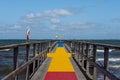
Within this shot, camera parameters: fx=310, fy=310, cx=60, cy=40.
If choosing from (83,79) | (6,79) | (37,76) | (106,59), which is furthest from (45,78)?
(6,79)

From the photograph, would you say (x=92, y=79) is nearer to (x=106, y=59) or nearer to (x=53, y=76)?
(x=53, y=76)

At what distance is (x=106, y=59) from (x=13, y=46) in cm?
214

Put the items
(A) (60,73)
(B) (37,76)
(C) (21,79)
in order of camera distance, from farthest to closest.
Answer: (C) (21,79), (A) (60,73), (B) (37,76)

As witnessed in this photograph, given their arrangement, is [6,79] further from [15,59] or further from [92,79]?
Result: [92,79]

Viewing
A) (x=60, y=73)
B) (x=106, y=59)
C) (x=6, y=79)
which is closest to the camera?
(x=6, y=79)

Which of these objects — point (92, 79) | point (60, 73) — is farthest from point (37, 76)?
point (92, 79)

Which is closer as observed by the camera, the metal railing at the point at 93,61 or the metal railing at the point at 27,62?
the metal railing at the point at 27,62

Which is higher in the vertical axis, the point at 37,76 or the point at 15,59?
the point at 15,59

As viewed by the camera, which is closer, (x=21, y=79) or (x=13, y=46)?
(x=13, y=46)

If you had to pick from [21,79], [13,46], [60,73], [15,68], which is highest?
[13,46]

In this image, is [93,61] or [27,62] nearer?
[27,62]

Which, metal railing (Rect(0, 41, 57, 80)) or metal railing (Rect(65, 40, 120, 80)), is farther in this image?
metal railing (Rect(65, 40, 120, 80))

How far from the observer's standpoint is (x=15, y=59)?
6.55 metres

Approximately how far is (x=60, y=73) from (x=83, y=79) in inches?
69.6
